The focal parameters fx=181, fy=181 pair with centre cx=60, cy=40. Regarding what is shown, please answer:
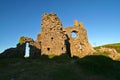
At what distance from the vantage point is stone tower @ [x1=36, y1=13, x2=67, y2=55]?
1577 inches

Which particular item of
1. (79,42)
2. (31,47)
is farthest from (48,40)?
(79,42)

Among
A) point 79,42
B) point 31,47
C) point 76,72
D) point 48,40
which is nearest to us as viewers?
point 76,72

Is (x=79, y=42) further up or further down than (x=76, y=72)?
further up

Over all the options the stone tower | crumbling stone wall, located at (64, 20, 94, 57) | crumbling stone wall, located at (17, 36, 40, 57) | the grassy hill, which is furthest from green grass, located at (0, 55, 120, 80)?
crumbling stone wall, located at (64, 20, 94, 57)

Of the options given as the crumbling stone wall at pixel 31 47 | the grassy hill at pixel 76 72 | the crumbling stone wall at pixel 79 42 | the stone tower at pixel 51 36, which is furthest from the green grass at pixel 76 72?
the crumbling stone wall at pixel 79 42

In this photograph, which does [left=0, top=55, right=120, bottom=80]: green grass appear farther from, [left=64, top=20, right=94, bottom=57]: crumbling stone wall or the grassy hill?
[left=64, top=20, right=94, bottom=57]: crumbling stone wall

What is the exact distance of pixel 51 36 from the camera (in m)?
41.0

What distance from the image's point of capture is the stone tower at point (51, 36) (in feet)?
131

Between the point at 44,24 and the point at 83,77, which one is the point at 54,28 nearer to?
the point at 44,24

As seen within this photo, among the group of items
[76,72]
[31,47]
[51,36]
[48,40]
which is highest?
[51,36]

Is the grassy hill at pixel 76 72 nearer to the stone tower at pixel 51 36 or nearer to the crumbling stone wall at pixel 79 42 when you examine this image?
the stone tower at pixel 51 36

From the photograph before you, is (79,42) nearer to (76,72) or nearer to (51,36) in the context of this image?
(51,36)

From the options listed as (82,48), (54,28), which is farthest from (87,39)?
(54,28)

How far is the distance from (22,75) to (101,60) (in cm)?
1293
